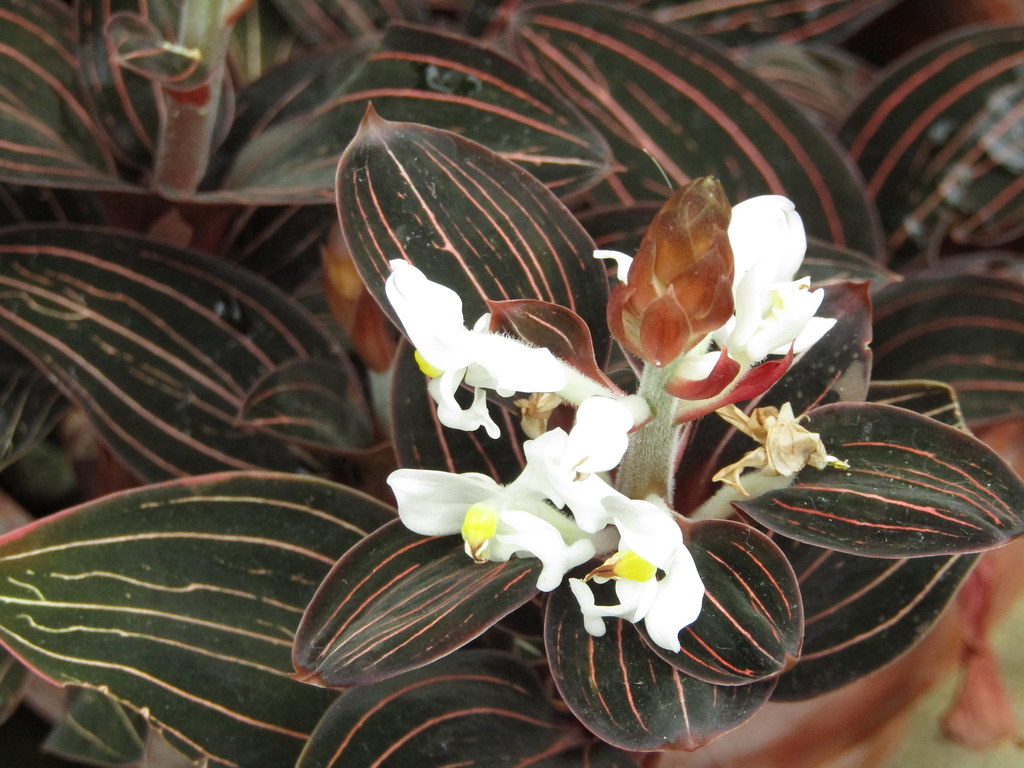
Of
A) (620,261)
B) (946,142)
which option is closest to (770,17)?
(946,142)

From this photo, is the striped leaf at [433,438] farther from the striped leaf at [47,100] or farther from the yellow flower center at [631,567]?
the striped leaf at [47,100]

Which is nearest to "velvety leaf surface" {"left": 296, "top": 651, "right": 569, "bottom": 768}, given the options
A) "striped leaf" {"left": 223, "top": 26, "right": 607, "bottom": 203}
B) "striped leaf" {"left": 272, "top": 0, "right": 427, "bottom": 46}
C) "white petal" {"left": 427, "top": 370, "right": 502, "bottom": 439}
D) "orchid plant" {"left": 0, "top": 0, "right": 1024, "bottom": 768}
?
"orchid plant" {"left": 0, "top": 0, "right": 1024, "bottom": 768}

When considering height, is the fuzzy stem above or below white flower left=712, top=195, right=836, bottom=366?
above

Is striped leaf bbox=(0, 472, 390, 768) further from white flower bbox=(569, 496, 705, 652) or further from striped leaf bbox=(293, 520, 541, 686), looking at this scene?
white flower bbox=(569, 496, 705, 652)

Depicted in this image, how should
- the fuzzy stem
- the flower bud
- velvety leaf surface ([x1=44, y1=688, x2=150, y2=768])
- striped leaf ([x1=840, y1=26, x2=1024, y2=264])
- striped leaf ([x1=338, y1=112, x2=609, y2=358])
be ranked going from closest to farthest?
the flower bud → striped leaf ([x1=338, y1=112, x2=609, y2=358]) → the fuzzy stem → velvety leaf surface ([x1=44, y1=688, x2=150, y2=768]) → striped leaf ([x1=840, y1=26, x2=1024, y2=264])

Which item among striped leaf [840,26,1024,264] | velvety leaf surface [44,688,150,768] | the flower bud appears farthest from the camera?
striped leaf [840,26,1024,264]

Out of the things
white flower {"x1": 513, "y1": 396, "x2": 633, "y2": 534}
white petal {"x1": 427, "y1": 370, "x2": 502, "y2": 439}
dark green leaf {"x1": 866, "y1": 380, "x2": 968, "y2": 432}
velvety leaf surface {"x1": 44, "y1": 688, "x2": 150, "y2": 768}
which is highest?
white petal {"x1": 427, "y1": 370, "x2": 502, "y2": 439}

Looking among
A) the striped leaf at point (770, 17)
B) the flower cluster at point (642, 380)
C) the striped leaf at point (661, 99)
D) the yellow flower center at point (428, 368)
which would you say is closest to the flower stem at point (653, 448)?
the flower cluster at point (642, 380)

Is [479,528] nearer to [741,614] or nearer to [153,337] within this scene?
[741,614]
